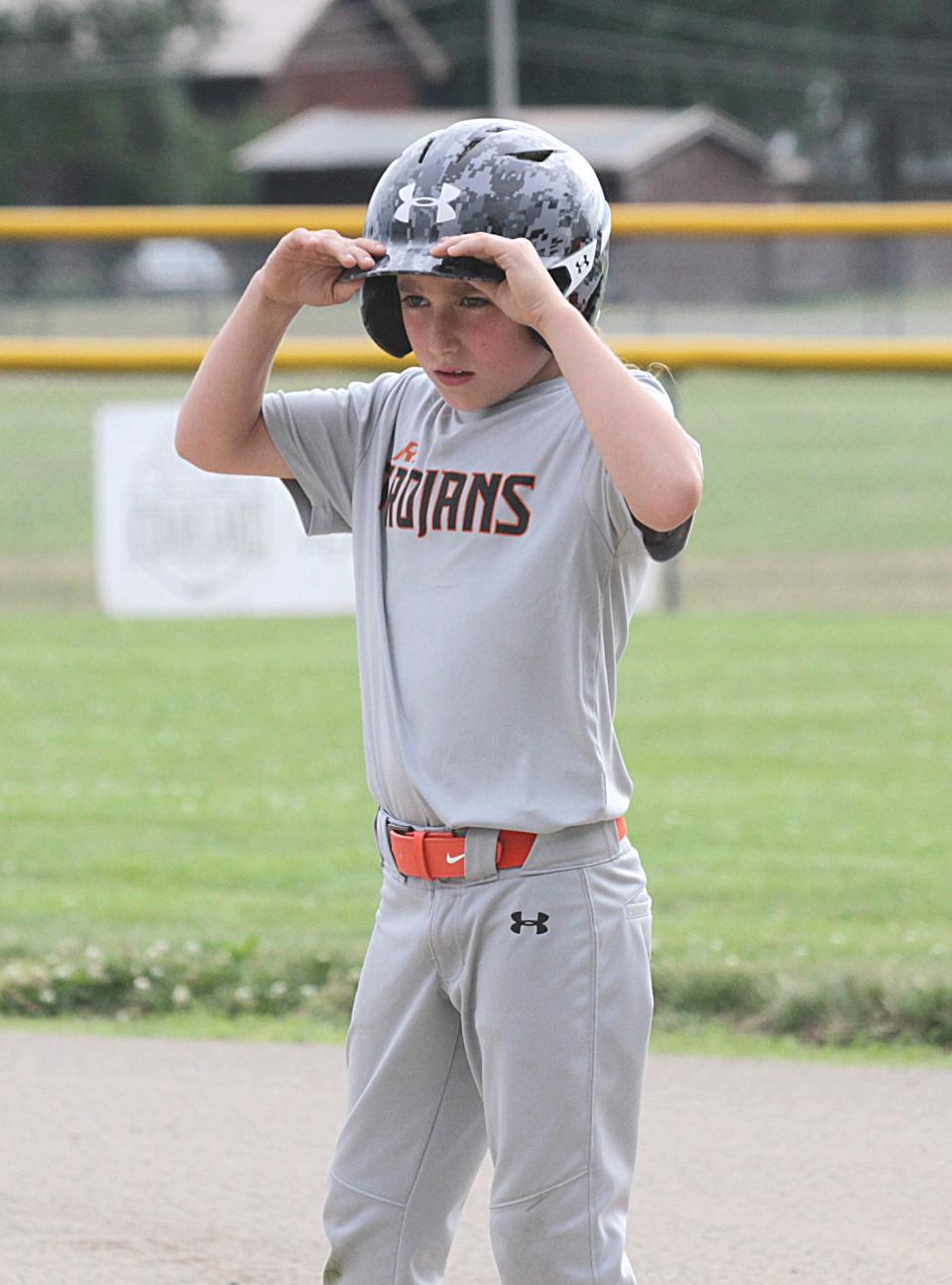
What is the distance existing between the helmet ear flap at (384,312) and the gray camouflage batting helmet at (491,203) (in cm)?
8

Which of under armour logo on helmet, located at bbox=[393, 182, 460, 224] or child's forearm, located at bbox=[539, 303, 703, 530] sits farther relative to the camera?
under armour logo on helmet, located at bbox=[393, 182, 460, 224]

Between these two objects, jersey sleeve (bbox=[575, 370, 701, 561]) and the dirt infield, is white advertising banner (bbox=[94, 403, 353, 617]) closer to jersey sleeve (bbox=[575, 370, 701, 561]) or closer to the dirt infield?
the dirt infield

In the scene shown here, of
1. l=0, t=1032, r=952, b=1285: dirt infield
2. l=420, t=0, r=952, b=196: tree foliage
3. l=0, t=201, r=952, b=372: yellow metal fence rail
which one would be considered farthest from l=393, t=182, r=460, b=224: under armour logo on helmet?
l=420, t=0, r=952, b=196: tree foliage

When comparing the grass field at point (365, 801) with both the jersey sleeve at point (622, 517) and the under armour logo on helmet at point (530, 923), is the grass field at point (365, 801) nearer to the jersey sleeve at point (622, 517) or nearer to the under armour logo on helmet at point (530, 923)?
the under armour logo on helmet at point (530, 923)

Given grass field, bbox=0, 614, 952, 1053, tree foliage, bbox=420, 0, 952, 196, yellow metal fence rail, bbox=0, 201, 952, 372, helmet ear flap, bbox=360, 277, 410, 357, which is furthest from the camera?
tree foliage, bbox=420, 0, 952, 196

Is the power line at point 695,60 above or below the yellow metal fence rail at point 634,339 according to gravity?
above

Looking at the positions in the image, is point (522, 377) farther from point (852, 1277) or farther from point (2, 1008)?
point (2, 1008)

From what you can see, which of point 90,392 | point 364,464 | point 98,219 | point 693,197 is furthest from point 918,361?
point 693,197

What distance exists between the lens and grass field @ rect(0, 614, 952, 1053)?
488 centimetres

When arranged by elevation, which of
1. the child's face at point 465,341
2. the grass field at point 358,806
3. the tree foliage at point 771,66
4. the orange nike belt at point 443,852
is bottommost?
the grass field at point 358,806

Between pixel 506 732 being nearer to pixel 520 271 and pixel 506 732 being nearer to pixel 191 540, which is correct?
pixel 520 271

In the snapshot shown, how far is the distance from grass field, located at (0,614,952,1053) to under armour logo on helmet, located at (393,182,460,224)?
256 cm

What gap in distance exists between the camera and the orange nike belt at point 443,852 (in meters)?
2.42

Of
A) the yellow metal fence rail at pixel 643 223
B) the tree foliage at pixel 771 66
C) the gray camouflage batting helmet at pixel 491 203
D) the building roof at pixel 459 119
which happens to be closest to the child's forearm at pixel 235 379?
the gray camouflage batting helmet at pixel 491 203
